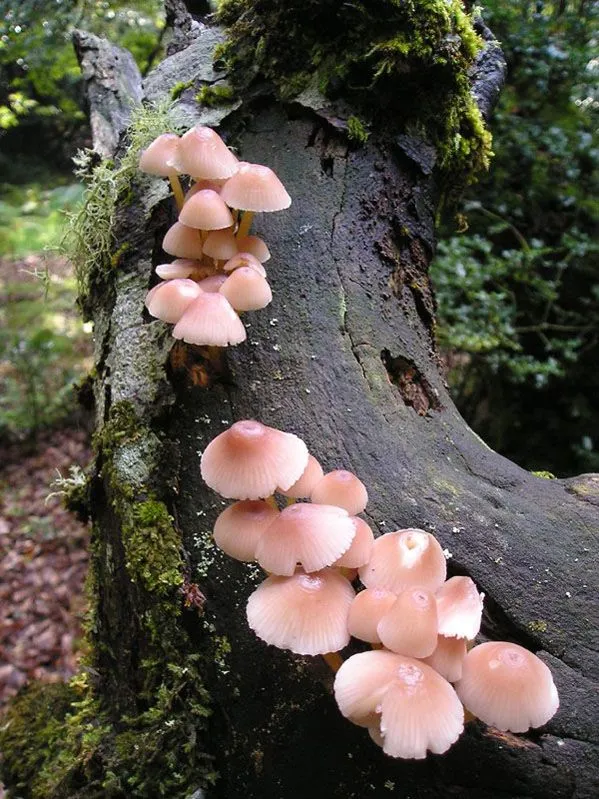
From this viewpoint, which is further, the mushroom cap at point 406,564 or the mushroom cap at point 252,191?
the mushroom cap at point 252,191

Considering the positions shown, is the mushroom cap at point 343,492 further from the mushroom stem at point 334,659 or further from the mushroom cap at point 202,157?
the mushroom cap at point 202,157

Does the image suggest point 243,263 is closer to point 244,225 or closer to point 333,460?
point 244,225

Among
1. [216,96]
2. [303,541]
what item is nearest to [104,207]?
[216,96]

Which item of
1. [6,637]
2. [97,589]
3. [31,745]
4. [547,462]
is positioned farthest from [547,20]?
[6,637]

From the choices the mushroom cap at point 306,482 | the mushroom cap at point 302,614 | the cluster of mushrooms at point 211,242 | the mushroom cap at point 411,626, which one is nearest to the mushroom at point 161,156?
the cluster of mushrooms at point 211,242

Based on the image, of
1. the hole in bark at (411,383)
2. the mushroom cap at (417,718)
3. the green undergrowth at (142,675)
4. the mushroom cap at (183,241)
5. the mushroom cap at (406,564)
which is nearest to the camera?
the mushroom cap at (417,718)

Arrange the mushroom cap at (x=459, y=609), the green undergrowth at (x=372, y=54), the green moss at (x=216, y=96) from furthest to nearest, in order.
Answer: the green moss at (x=216, y=96) < the green undergrowth at (x=372, y=54) < the mushroom cap at (x=459, y=609)

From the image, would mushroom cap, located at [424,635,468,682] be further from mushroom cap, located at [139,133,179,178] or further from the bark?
mushroom cap, located at [139,133,179,178]

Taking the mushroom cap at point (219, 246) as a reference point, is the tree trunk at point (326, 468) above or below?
below
